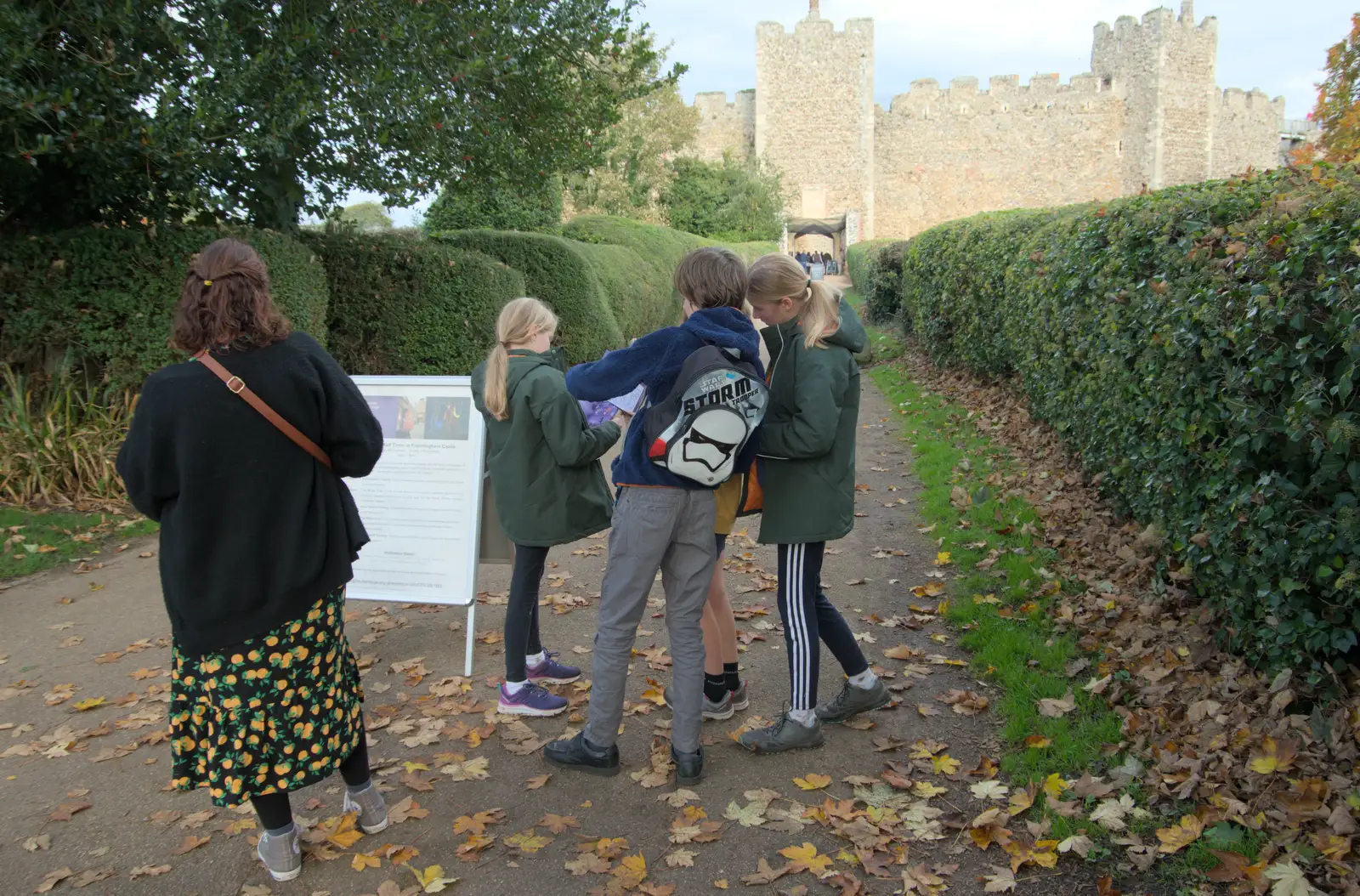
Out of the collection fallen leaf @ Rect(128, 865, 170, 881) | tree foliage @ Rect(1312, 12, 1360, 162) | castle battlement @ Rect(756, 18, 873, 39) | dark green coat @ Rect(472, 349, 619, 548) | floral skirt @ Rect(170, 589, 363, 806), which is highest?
castle battlement @ Rect(756, 18, 873, 39)

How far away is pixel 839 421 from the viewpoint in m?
3.82

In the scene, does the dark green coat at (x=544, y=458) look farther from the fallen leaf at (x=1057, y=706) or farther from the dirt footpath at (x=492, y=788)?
the fallen leaf at (x=1057, y=706)

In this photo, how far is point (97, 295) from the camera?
7.49m

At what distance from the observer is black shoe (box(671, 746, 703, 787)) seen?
3662 millimetres

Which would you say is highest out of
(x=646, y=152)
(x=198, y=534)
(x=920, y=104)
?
(x=920, y=104)

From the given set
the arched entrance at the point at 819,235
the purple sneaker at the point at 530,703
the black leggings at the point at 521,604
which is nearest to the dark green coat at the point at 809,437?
the black leggings at the point at 521,604

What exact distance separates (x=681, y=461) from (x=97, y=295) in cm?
623

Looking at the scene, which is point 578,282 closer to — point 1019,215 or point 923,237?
point 923,237

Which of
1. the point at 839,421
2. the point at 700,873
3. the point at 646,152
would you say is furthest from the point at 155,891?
the point at 646,152

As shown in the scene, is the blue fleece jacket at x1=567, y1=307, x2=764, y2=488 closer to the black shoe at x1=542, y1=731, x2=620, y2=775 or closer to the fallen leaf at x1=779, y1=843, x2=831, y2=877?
the black shoe at x1=542, y1=731, x2=620, y2=775

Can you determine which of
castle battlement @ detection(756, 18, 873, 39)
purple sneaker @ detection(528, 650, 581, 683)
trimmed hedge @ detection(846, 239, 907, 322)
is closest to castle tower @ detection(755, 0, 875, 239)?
castle battlement @ detection(756, 18, 873, 39)

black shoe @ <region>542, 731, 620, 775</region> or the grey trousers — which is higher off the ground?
the grey trousers

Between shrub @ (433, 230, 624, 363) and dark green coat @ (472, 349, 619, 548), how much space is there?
9999 mm

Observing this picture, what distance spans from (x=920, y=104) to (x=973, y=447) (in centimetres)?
4222
